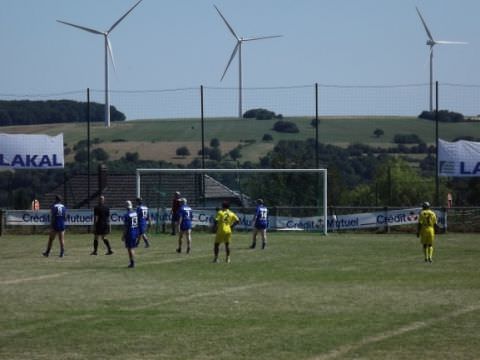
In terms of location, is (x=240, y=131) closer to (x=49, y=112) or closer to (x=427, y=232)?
(x=49, y=112)

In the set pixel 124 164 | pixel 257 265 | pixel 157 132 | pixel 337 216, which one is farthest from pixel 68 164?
pixel 257 265

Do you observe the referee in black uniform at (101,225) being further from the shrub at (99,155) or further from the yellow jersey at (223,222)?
the shrub at (99,155)

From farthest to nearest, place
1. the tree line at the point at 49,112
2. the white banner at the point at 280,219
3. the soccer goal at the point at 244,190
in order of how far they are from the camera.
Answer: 1. the tree line at the point at 49,112
2. the soccer goal at the point at 244,190
3. the white banner at the point at 280,219

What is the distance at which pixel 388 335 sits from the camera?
Result: 16.5 meters

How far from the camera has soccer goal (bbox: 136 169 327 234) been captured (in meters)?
48.7

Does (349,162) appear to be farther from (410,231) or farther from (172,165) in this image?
(410,231)

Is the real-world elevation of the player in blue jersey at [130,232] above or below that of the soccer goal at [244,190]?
below

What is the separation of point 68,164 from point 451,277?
45902mm

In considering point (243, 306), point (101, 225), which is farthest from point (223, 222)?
point (243, 306)

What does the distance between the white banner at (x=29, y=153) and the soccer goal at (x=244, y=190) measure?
4241 mm

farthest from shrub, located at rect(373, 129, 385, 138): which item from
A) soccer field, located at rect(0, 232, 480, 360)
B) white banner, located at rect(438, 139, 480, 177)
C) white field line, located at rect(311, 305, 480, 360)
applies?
white field line, located at rect(311, 305, 480, 360)

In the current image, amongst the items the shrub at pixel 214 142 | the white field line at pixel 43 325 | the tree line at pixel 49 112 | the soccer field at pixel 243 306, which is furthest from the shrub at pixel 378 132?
the white field line at pixel 43 325

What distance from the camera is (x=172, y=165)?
70.2 metres

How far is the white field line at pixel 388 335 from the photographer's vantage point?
14891mm
